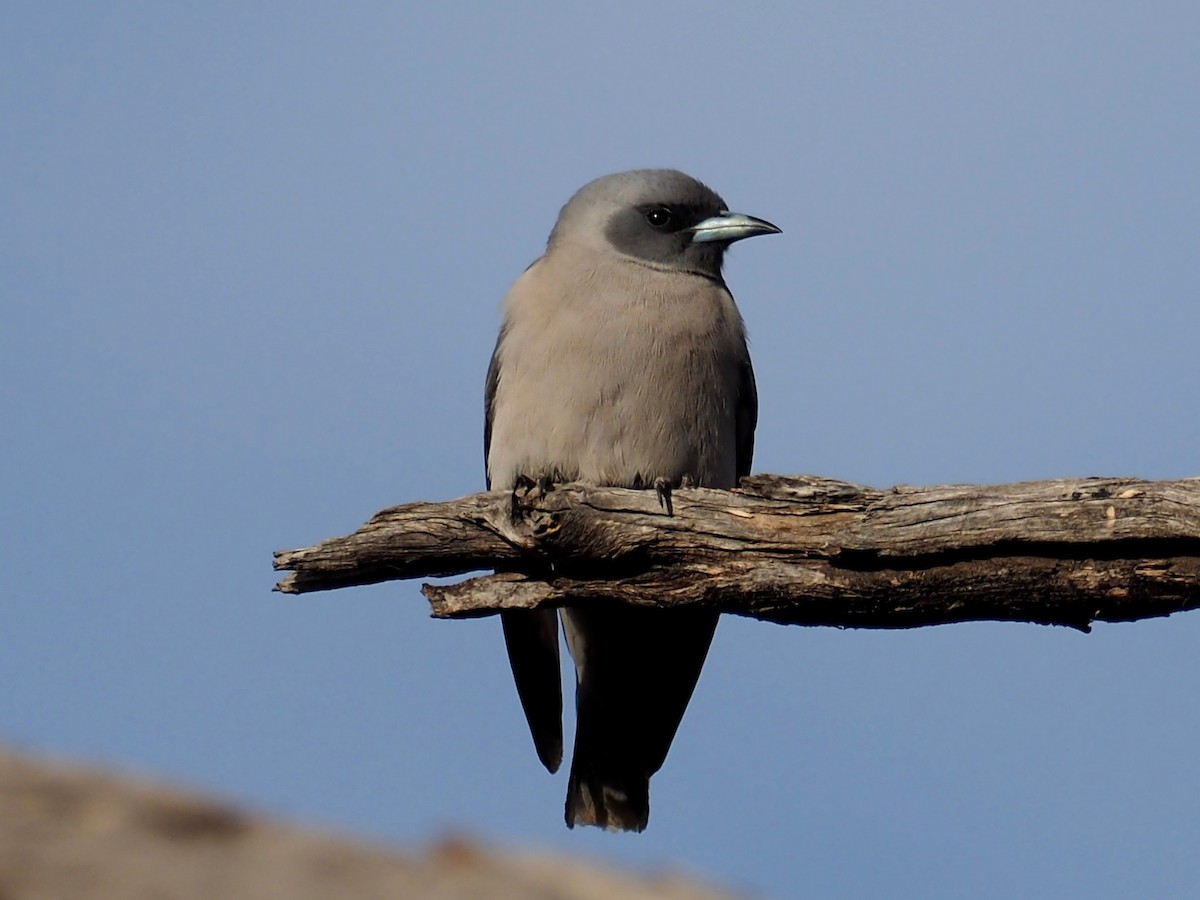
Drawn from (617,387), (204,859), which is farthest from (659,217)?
(204,859)

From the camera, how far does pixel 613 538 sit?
21.5 feet

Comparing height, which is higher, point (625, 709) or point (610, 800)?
point (625, 709)

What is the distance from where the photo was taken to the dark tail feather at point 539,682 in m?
8.29

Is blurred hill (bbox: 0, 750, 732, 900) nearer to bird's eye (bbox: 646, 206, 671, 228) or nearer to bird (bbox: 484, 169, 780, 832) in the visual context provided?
bird (bbox: 484, 169, 780, 832)

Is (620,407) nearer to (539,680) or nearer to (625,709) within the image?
(539,680)

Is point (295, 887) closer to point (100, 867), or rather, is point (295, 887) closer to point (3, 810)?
point (100, 867)

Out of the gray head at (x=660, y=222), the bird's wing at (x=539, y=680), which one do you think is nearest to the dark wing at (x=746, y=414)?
the gray head at (x=660, y=222)

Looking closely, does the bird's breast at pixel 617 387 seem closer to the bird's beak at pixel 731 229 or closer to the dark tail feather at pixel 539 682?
the bird's beak at pixel 731 229

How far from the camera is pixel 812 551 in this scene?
6.31m

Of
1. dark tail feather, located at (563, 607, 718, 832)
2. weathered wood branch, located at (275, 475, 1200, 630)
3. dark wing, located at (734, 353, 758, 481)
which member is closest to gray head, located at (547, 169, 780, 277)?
dark wing, located at (734, 353, 758, 481)

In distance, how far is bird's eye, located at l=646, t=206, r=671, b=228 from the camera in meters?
8.59

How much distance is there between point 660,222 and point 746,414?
1145mm

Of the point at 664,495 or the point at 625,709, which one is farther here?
the point at 625,709

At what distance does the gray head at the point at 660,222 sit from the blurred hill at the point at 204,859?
5853 mm
